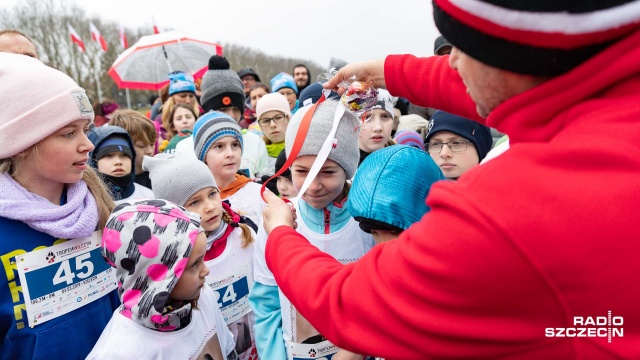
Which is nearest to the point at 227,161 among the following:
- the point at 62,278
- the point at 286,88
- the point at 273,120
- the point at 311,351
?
the point at 273,120

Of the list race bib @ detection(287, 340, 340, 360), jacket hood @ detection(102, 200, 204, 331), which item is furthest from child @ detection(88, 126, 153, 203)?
race bib @ detection(287, 340, 340, 360)

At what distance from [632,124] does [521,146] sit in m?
0.18

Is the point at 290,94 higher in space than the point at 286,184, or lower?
lower

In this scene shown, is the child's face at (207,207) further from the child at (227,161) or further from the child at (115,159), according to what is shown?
the child at (115,159)

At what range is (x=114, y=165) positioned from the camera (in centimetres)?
344

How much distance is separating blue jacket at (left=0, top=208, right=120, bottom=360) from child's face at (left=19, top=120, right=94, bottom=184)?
0.23 meters

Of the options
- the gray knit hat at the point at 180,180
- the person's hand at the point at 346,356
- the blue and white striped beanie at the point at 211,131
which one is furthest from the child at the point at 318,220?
the blue and white striped beanie at the point at 211,131

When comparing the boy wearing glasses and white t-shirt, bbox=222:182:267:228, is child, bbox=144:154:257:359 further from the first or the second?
the boy wearing glasses

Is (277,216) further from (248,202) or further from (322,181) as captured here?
(248,202)

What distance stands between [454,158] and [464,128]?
19cm

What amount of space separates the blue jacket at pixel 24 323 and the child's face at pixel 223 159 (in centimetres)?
148

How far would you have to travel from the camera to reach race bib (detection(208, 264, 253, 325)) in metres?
2.42

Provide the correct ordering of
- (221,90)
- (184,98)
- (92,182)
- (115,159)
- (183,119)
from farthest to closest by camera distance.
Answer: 1. (184,98)
2. (183,119)
3. (221,90)
4. (115,159)
5. (92,182)

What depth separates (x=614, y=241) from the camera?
729 millimetres
